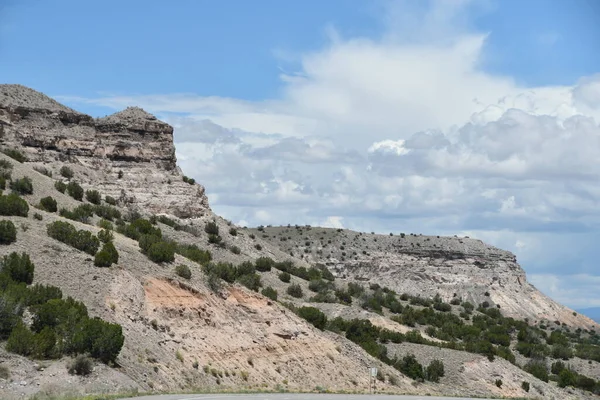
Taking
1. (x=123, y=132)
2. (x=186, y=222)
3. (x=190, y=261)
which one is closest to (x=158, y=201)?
(x=186, y=222)

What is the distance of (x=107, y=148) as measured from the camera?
3088 inches

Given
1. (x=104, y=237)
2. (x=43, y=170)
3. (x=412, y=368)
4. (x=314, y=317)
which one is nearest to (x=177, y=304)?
(x=104, y=237)

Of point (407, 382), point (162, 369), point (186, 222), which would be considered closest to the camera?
point (162, 369)

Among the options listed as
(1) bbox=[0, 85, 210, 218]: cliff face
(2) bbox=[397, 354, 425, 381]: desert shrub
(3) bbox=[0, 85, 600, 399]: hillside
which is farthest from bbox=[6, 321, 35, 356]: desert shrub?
(1) bbox=[0, 85, 210, 218]: cliff face

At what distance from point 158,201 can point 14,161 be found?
16.9 meters

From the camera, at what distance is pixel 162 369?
111 feet

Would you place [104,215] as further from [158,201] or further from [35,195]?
[158,201]

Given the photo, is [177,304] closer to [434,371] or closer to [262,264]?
[434,371]

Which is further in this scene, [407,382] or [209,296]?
[407,382]

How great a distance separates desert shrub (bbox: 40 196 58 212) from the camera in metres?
53.7

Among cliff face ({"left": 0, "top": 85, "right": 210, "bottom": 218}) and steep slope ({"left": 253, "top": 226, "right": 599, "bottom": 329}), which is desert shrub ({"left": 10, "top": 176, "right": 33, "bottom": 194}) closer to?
cliff face ({"left": 0, "top": 85, "right": 210, "bottom": 218})

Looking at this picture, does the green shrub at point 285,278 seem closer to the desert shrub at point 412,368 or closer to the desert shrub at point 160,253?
the desert shrub at point 412,368

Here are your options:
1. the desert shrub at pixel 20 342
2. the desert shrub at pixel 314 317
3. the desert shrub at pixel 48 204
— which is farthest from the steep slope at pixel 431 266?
the desert shrub at pixel 20 342

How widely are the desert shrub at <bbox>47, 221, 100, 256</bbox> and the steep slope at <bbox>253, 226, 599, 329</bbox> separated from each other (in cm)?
7657
